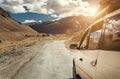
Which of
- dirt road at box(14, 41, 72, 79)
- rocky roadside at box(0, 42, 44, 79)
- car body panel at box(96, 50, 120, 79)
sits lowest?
rocky roadside at box(0, 42, 44, 79)

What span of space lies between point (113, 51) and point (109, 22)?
0.72 meters

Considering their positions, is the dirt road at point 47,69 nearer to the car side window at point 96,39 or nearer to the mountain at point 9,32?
the car side window at point 96,39

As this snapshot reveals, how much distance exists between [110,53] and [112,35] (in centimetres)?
44

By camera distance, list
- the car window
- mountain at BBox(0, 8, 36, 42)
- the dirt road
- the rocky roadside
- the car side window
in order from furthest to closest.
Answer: mountain at BBox(0, 8, 36, 42)
the rocky roadside
the dirt road
the car side window
the car window

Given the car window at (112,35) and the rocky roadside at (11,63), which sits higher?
the car window at (112,35)

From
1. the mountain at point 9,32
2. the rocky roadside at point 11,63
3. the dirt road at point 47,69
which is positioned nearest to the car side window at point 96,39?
the dirt road at point 47,69

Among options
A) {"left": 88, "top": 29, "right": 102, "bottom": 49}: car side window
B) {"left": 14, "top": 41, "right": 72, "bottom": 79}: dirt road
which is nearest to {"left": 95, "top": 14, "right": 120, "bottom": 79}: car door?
{"left": 88, "top": 29, "right": 102, "bottom": 49}: car side window

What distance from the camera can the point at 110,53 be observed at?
11.0 ft

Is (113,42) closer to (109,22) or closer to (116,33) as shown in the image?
(116,33)

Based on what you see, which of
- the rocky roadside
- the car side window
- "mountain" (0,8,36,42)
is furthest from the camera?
"mountain" (0,8,36,42)

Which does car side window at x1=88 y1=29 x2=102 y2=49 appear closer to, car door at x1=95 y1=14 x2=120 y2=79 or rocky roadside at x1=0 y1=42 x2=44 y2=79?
car door at x1=95 y1=14 x2=120 y2=79

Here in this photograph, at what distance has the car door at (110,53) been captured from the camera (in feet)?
10.2

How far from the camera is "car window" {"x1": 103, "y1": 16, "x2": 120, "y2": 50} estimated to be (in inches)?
135

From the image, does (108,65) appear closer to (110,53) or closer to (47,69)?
(110,53)
